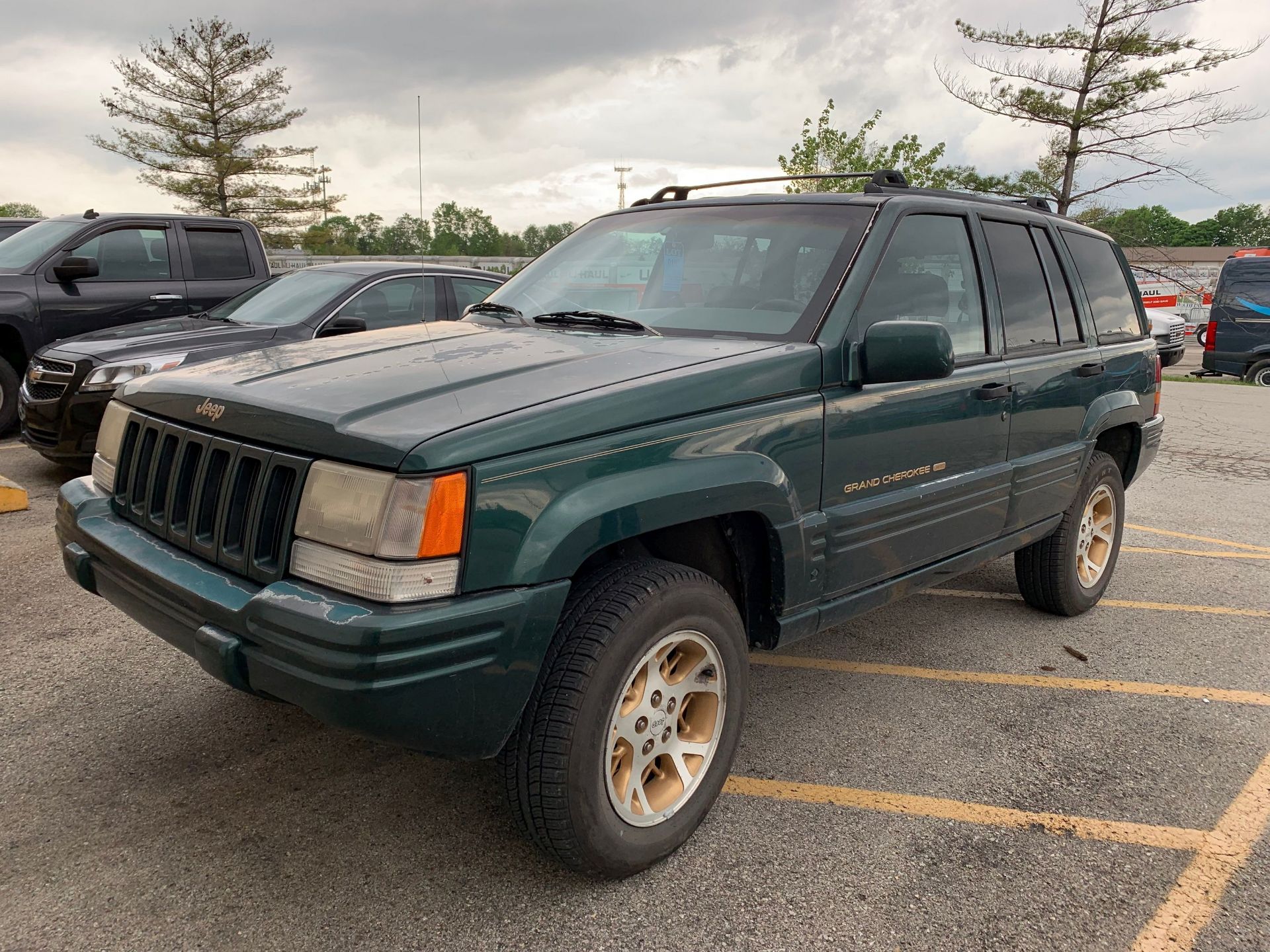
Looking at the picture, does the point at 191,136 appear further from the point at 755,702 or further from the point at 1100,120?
the point at 755,702

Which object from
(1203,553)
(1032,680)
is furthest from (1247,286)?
(1032,680)

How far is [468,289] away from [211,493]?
17.7 feet

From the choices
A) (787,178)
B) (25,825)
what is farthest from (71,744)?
(787,178)

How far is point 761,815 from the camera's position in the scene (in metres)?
2.90

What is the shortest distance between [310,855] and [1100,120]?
24.3m

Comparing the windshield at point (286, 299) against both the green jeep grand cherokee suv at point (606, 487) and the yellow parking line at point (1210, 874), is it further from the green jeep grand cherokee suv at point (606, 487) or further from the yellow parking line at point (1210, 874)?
the yellow parking line at point (1210, 874)

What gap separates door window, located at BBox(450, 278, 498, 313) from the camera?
24.8ft

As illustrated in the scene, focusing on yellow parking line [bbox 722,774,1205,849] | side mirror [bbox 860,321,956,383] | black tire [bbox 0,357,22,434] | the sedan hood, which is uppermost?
side mirror [bbox 860,321,956,383]

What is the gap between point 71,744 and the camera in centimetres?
319

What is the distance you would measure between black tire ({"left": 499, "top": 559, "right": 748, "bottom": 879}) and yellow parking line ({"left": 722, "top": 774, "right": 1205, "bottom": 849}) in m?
0.61

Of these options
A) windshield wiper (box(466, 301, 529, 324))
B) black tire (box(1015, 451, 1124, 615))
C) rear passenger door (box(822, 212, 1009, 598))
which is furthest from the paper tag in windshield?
black tire (box(1015, 451, 1124, 615))

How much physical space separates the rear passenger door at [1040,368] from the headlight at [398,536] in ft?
8.24

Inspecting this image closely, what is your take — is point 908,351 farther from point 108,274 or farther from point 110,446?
point 108,274

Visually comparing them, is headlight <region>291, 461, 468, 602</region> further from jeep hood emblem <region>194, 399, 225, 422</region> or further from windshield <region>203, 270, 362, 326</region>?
windshield <region>203, 270, 362, 326</region>
